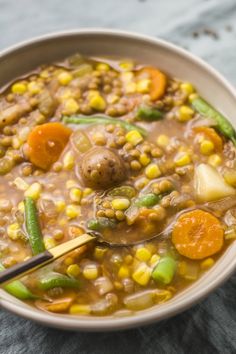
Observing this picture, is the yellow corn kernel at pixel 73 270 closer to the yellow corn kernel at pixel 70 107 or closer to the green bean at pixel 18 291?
the green bean at pixel 18 291

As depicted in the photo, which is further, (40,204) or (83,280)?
(40,204)

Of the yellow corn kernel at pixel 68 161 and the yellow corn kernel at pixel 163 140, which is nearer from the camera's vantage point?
the yellow corn kernel at pixel 68 161

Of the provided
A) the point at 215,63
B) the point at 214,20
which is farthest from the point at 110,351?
the point at 214,20

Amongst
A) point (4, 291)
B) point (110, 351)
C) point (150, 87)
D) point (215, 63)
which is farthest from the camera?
point (215, 63)

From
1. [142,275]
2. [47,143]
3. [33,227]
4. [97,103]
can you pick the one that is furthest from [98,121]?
[142,275]

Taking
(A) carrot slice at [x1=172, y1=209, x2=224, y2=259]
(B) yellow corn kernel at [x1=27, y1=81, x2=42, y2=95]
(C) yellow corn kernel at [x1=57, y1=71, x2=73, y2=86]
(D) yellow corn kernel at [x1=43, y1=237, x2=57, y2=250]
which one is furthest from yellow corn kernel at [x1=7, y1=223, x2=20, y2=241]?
(C) yellow corn kernel at [x1=57, y1=71, x2=73, y2=86]

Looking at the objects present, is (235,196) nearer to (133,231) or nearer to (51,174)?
(133,231)

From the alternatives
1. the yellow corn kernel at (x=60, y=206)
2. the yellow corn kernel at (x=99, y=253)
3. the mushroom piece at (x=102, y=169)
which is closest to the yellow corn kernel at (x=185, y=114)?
the mushroom piece at (x=102, y=169)
